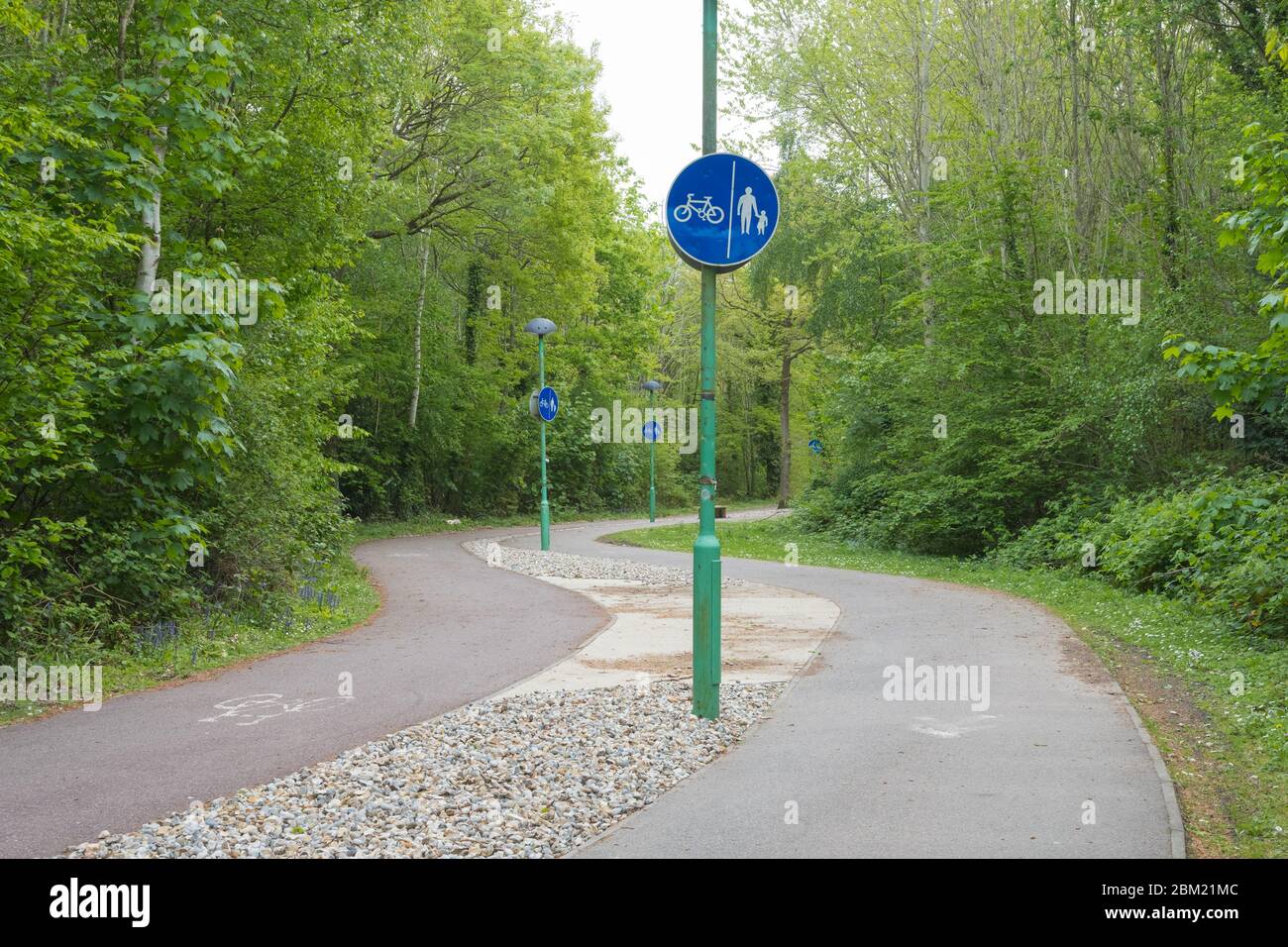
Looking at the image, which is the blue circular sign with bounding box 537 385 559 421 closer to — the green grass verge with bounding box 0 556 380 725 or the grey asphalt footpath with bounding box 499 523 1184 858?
the green grass verge with bounding box 0 556 380 725

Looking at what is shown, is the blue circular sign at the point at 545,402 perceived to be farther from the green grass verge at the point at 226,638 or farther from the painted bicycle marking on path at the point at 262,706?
the painted bicycle marking on path at the point at 262,706

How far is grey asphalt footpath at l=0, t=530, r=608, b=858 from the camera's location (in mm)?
6133

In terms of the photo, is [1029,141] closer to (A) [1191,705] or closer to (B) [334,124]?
(B) [334,124]

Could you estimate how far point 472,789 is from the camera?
634 cm

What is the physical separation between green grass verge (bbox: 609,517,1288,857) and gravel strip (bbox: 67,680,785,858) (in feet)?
10.4

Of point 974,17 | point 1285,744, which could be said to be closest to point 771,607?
point 1285,744

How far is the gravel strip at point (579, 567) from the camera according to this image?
20.6 metres

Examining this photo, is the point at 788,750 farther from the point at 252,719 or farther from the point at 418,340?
the point at 418,340

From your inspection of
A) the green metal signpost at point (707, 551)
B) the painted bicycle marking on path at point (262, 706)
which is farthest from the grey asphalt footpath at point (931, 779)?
the painted bicycle marking on path at point (262, 706)

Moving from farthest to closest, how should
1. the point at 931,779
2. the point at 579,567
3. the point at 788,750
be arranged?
the point at 579,567
the point at 788,750
the point at 931,779

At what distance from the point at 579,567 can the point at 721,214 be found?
1479 cm

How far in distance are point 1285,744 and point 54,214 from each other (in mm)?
11299

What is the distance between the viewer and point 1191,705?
8.89m

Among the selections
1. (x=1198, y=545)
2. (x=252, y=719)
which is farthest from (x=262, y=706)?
(x=1198, y=545)
